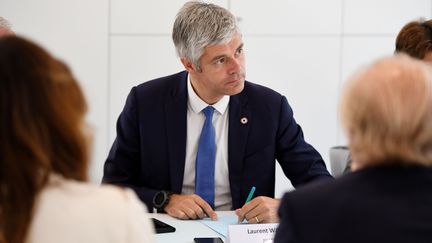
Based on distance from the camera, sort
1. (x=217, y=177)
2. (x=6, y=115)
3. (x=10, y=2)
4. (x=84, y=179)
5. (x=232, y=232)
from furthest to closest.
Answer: (x=10, y=2), (x=217, y=177), (x=232, y=232), (x=84, y=179), (x=6, y=115)

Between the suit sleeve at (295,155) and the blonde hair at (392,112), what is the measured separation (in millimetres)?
1509

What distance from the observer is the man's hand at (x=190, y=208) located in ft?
8.13

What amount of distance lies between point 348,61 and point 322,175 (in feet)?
6.90

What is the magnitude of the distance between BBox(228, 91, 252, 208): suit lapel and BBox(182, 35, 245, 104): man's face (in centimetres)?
11

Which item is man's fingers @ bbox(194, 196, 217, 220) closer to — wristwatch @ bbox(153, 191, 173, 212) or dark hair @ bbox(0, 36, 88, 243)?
wristwatch @ bbox(153, 191, 173, 212)

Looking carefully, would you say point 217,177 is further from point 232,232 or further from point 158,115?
point 232,232

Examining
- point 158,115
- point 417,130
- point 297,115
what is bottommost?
point 297,115

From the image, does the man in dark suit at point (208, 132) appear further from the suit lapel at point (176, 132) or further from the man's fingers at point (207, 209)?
the man's fingers at point (207, 209)

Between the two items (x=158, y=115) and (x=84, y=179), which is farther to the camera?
(x=158, y=115)

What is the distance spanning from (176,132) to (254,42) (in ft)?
6.38

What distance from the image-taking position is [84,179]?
1.30 m

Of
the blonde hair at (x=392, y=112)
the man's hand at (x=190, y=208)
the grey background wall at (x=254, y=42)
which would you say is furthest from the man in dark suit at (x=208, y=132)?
the grey background wall at (x=254, y=42)

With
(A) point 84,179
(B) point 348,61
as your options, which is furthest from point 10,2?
(A) point 84,179

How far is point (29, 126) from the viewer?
119 cm
